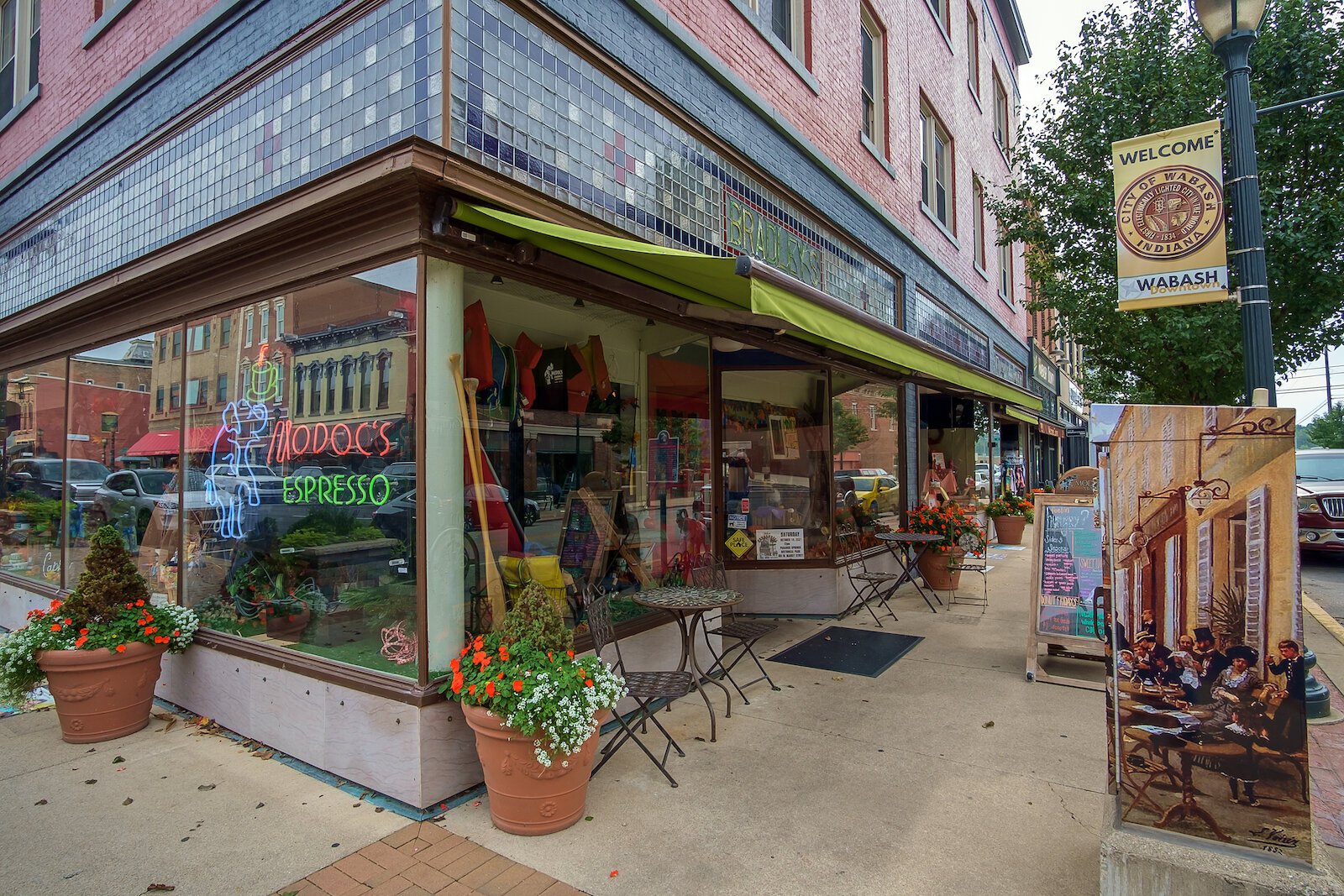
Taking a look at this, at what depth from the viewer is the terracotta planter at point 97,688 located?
14.7 ft

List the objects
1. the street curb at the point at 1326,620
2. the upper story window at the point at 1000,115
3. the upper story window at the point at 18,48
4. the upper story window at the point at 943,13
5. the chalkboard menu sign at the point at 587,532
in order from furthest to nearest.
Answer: the upper story window at the point at 1000,115 < the upper story window at the point at 943,13 < the upper story window at the point at 18,48 < the street curb at the point at 1326,620 < the chalkboard menu sign at the point at 587,532

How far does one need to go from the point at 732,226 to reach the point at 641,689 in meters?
4.05

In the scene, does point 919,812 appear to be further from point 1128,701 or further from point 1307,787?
point 1307,787

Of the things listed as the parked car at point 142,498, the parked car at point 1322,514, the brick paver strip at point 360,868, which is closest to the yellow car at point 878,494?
the parked car at point 1322,514

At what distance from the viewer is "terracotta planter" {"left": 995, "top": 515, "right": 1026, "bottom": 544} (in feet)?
47.2

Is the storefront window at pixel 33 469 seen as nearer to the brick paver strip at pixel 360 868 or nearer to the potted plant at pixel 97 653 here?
the potted plant at pixel 97 653

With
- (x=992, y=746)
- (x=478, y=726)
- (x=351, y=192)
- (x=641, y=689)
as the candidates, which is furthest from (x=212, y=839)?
(x=992, y=746)

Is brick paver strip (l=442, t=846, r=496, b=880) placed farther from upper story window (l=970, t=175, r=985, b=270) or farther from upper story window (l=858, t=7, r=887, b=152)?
upper story window (l=970, t=175, r=985, b=270)

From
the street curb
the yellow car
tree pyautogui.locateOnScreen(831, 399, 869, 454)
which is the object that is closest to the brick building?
tree pyautogui.locateOnScreen(831, 399, 869, 454)

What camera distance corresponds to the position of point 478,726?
134 inches

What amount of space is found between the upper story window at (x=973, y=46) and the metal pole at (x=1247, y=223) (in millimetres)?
12239

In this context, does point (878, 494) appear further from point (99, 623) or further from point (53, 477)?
point (53, 477)

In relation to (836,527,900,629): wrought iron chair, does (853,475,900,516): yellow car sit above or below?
above

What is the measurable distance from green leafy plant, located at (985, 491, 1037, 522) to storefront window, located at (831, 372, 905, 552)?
5260mm
